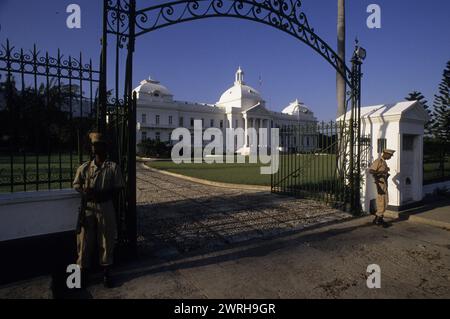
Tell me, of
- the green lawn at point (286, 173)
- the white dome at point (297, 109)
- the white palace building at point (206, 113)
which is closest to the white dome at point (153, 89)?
the white palace building at point (206, 113)

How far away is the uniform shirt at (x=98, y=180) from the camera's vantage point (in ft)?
11.8

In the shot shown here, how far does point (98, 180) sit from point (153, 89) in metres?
59.4

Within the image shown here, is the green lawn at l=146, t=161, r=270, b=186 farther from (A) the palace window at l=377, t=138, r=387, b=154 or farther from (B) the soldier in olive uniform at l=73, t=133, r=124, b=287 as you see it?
(B) the soldier in olive uniform at l=73, t=133, r=124, b=287

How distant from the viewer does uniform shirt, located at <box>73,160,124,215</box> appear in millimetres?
3611

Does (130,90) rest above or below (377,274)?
above

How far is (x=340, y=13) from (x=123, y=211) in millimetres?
10239

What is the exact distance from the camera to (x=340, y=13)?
10.5 m

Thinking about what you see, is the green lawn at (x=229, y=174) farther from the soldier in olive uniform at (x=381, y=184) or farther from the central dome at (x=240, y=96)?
the central dome at (x=240, y=96)

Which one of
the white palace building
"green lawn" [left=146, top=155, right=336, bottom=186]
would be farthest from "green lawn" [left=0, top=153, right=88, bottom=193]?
the white palace building

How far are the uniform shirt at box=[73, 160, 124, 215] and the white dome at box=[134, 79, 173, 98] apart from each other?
56.3 metres

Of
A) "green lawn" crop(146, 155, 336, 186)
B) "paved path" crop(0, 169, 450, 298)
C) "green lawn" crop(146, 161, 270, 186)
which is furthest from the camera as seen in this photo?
"green lawn" crop(146, 161, 270, 186)

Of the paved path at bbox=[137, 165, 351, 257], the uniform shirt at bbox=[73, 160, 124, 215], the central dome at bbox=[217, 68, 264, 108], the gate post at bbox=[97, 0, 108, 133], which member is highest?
the central dome at bbox=[217, 68, 264, 108]
